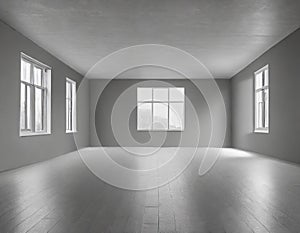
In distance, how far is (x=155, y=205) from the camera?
3670 millimetres

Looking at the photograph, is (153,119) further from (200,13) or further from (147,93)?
(200,13)

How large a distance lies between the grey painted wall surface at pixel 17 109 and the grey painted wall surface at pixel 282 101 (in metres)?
5.43

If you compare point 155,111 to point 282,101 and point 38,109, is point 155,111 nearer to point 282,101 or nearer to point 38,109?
point 38,109

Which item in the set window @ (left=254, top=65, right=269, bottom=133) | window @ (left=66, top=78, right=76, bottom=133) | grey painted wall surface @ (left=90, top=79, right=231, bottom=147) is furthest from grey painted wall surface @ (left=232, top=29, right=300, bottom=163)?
window @ (left=66, top=78, right=76, bottom=133)

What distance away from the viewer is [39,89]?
30.5 feet

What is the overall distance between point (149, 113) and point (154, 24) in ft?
27.3

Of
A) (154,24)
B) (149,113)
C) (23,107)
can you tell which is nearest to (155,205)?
(154,24)

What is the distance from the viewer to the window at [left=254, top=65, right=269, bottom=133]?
34.1 feet

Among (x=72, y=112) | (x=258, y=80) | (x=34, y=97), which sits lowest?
(x=72, y=112)

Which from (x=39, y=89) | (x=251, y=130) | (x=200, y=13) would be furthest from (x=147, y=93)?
(x=200, y=13)

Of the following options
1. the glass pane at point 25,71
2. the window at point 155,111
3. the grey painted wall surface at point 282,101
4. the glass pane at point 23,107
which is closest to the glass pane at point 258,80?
the grey painted wall surface at point 282,101

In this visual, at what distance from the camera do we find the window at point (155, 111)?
49.8 feet

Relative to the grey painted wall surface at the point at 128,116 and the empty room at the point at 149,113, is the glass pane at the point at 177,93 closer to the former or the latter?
the empty room at the point at 149,113

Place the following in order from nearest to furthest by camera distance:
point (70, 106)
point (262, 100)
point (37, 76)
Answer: point (37, 76), point (262, 100), point (70, 106)
